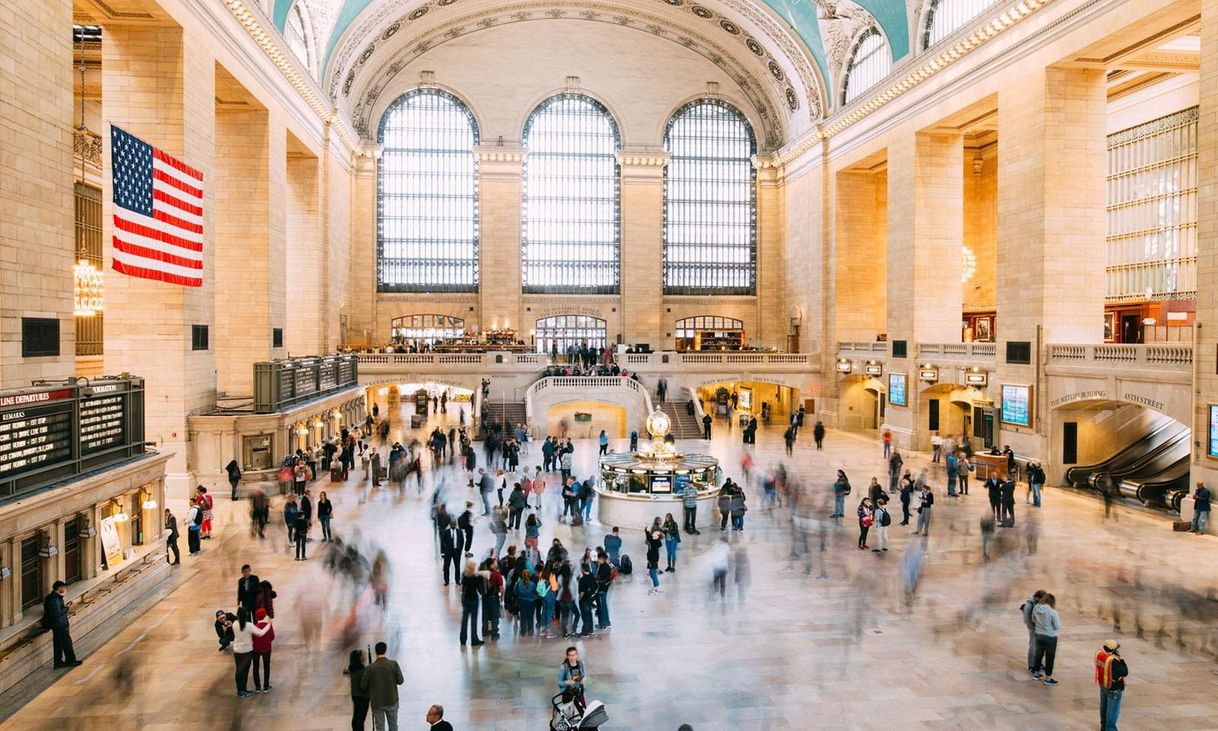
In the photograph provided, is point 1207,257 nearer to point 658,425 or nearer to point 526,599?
point 658,425

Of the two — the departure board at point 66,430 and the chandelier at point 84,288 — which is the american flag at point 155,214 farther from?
the chandelier at point 84,288

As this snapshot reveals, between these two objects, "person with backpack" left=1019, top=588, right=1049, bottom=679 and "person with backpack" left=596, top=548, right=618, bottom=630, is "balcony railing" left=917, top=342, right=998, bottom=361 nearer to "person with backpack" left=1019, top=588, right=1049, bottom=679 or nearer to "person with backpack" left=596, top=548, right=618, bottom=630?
"person with backpack" left=1019, top=588, right=1049, bottom=679

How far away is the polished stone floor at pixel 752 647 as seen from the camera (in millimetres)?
8242

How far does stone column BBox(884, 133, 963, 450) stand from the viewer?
28.4m

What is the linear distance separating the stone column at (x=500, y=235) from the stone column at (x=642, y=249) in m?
5.61

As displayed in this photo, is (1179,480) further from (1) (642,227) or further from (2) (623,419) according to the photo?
(1) (642,227)

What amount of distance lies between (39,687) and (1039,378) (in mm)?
22838

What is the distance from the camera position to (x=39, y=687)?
880cm

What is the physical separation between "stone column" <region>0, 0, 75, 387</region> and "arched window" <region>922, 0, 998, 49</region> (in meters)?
23.8

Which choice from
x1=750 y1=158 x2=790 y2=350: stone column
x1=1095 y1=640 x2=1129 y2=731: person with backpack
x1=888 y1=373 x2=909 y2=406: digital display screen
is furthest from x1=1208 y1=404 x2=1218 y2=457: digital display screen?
x1=750 y1=158 x2=790 y2=350: stone column

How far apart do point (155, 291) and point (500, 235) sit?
2527cm

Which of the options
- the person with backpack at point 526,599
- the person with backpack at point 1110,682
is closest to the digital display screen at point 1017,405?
the person with backpack at point 1110,682

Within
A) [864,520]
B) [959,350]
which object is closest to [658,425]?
[864,520]

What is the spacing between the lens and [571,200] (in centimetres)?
4362
